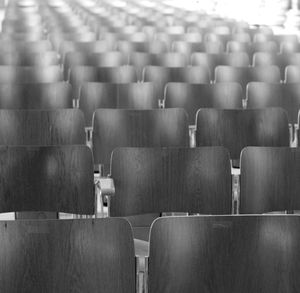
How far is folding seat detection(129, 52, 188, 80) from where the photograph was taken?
7.18 metres

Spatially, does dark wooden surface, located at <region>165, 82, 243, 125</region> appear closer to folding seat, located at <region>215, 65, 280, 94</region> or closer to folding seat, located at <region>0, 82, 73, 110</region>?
folding seat, located at <region>0, 82, 73, 110</region>

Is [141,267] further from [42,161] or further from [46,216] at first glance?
[46,216]

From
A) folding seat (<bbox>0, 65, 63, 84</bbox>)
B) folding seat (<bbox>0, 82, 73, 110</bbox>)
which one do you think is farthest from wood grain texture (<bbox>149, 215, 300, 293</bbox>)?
folding seat (<bbox>0, 65, 63, 84</bbox>)

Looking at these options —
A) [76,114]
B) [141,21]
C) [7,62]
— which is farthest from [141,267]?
[141,21]

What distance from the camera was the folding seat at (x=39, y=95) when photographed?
5199 mm

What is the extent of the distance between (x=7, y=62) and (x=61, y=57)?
943 mm

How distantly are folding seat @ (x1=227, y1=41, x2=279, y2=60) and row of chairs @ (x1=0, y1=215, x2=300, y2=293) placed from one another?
5950 millimetres

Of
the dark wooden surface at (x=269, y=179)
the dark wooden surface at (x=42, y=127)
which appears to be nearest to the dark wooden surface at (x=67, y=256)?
the dark wooden surface at (x=269, y=179)

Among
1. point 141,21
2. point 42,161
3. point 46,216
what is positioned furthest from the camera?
point 141,21

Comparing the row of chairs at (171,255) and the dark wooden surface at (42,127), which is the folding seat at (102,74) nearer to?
the dark wooden surface at (42,127)

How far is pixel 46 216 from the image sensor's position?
3.92 metres

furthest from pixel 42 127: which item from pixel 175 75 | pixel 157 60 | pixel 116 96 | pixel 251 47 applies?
pixel 251 47

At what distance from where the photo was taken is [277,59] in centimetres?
746

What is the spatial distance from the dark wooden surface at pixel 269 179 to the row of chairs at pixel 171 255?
0.97 m
